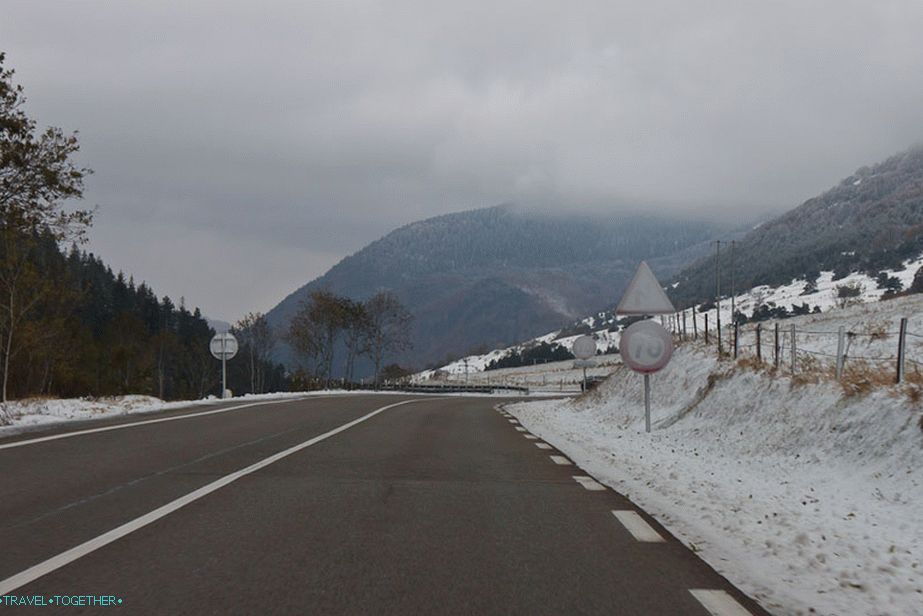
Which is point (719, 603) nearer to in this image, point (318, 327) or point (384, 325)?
point (318, 327)

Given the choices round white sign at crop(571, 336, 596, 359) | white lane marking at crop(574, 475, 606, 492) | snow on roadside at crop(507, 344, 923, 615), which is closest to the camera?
snow on roadside at crop(507, 344, 923, 615)

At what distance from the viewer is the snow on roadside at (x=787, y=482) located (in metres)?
4.57

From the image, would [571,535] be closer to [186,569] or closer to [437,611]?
[437,611]

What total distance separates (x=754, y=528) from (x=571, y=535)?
136 centimetres

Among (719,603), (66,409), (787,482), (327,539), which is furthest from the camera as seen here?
(66,409)

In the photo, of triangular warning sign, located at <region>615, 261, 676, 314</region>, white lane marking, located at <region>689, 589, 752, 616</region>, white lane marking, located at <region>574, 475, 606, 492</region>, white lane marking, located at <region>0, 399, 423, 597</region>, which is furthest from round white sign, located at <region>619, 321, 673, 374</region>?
white lane marking, located at <region>689, 589, 752, 616</region>

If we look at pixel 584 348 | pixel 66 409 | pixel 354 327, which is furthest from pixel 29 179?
pixel 354 327

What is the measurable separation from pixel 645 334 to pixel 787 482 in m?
5.56

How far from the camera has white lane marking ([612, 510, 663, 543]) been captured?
5.68m

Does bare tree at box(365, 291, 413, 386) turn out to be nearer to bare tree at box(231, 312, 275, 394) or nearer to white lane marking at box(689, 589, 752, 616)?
bare tree at box(231, 312, 275, 394)

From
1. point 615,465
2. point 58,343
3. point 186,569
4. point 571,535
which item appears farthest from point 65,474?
point 58,343

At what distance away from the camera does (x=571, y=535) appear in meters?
5.75

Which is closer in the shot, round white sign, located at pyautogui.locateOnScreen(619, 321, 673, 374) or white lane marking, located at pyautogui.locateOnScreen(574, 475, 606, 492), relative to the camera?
white lane marking, located at pyautogui.locateOnScreen(574, 475, 606, 492)

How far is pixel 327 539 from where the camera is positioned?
545cm
